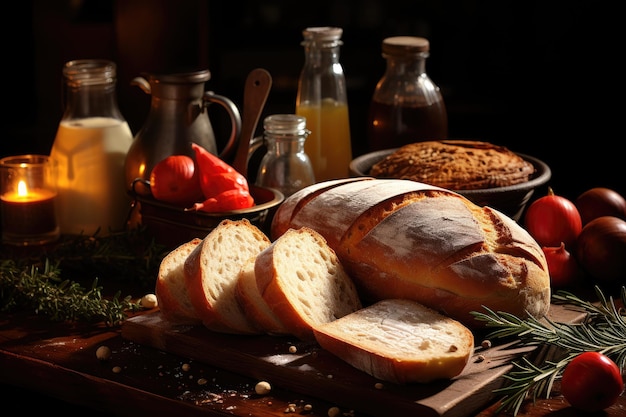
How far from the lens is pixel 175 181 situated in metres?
2.03

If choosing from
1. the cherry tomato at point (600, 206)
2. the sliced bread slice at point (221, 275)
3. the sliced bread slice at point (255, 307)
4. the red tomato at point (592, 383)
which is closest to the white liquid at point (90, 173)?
the sliced bread slice at point (221, 275)

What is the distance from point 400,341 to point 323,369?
0.43ft

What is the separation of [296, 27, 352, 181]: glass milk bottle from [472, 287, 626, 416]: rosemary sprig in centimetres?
82

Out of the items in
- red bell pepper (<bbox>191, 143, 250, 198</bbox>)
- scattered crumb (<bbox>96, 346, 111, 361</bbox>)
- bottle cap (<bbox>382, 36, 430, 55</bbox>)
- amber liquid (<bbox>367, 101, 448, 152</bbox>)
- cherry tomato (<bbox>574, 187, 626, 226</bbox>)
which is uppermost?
bottle cap (<bbox>382, 36, 430, 55</bbox>)

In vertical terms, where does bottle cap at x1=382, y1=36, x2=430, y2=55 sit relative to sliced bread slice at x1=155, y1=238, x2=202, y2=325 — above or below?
above

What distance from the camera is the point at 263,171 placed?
2184 millimetres

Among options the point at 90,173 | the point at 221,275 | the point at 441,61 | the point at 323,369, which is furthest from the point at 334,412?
the point at 441,61

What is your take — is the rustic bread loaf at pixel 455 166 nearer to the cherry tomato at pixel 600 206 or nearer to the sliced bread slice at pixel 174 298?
the cherry tomato at pixel 600 206

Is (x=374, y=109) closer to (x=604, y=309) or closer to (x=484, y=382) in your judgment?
(x=604, y=309)

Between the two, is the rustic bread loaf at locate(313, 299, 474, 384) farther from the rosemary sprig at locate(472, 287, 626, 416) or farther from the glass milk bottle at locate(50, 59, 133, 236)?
the glass milk bottle at locate(50, 59, 133, 236)

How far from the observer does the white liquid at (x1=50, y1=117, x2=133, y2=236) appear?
224 centimetres

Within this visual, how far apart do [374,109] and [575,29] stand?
1.84 m

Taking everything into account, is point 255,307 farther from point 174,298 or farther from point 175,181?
point 175,181

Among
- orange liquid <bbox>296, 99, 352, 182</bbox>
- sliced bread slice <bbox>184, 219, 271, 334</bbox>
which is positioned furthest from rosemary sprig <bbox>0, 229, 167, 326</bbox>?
orange liquid <bbox>296, 99, 352, 182</bbox>
